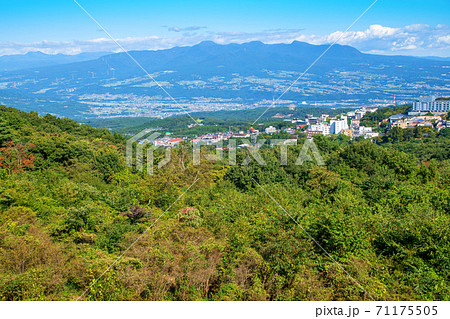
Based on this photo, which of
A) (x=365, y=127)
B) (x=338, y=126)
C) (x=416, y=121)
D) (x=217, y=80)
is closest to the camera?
(x=416, y=121)

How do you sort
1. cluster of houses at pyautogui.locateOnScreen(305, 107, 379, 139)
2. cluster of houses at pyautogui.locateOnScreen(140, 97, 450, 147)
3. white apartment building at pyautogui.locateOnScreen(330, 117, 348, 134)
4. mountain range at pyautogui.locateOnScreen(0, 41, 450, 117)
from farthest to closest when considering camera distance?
mountain range at pyautogui.locateOnScreen(0, 41, 450, 117) < white apartment building at pyautogui.locateOnScreen(330, 117, 348, 134) < cluster of houses at pyautogui.locateOnScreen(305, 107, 379, 139) < cluster of houses at pyautogui.locateOnScreen(140, 97, 450, 147)

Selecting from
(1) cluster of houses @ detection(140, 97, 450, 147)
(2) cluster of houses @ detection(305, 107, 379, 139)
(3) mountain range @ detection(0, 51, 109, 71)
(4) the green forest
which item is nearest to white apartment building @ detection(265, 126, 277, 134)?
(1) cluster of houses @ detection(140, 97, 450, 147)

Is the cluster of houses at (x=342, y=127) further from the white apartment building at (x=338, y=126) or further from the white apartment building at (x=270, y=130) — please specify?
the white apartment building at (x=270, y=130)

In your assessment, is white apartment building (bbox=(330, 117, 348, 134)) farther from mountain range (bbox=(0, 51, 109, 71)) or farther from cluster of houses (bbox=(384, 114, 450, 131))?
mountain range (bbox=(0, 51, 109, 71))

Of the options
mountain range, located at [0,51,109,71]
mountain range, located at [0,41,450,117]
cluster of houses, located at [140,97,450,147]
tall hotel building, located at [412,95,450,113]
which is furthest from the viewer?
mountain range, located at [0,51,109,71]

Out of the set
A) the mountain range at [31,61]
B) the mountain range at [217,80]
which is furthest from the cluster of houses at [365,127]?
the mountain range at [31,61]

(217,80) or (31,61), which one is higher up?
(31,61)

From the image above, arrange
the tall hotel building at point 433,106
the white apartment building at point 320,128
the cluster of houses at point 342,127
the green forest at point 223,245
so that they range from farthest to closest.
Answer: the tall hotel building at point 433,106
the white apartment building at point 320,128
the cluster of houses at point 342,127
the green forest at point 223,245

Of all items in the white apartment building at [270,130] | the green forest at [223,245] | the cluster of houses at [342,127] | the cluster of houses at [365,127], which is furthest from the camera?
the cluster of houses at [342,127]

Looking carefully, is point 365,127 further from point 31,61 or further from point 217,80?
point 31,61

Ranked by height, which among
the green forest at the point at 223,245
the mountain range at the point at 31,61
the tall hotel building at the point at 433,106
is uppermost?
the mountain range at the point at 31,61

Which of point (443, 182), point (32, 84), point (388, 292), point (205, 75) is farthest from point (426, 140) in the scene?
point (32, 84)

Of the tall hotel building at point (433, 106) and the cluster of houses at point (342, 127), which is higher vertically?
the tall hotel building at point (433, 106)

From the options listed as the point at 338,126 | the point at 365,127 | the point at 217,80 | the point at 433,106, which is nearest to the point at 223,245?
the point at 365,127
